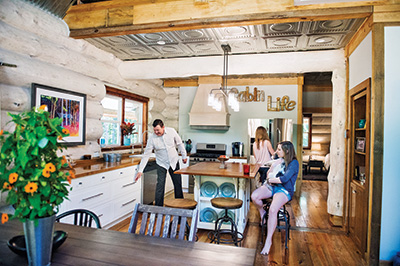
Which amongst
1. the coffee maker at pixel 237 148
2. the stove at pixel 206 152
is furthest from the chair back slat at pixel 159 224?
the coffee maker at pixel 237 148

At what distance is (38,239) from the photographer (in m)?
1.21

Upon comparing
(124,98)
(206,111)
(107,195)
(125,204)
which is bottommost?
(125,204)

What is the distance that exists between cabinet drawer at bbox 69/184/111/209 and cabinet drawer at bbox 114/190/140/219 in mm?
270

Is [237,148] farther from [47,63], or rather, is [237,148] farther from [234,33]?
[47,63]

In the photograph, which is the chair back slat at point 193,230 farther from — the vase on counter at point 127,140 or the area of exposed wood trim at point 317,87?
the area of exposed wood trim at point 317,87

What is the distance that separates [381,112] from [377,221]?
3.84 feet

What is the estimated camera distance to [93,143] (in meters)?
4.63

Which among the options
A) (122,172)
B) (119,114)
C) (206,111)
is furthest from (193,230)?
(206,111)

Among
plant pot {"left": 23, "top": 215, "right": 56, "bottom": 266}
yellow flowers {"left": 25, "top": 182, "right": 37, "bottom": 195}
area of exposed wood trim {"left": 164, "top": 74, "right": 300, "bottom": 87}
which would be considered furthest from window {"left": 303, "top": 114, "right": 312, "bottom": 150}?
yellow flowers {"left": 25, "top": 182, "right": 37, "bottom": 195}

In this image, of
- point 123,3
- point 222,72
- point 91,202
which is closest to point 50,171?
point 91,202

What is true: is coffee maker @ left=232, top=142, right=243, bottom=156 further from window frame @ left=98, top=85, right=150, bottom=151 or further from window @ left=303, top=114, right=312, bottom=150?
window @ left=303, top=114, right=312, bottom=150

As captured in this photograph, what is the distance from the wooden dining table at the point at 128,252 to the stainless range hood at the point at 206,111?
512 centimetres

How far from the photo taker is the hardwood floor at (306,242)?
10.3 ft

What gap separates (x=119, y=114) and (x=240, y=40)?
2946 millimetres
